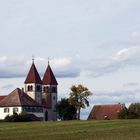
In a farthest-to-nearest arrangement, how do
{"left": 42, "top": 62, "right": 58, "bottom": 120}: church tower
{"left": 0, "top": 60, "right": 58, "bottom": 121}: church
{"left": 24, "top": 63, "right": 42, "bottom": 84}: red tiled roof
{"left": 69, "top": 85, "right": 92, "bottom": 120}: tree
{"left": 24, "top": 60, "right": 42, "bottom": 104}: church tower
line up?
{"left": 42, "top": 62, "right": 58, "bottom": 120}: church tower < {"left": 24, "top": 63, "right": 42, "bottom": 84}: red tiled roof < {"left": 24, "top": 60, "right": 42, "bottom": 104}: church tower < {"left": 0, "top": 60, "right": 58, "bottom": 121}: church < {"left": 69, "top": 85, "right": 92, "bottom": 120}: tree

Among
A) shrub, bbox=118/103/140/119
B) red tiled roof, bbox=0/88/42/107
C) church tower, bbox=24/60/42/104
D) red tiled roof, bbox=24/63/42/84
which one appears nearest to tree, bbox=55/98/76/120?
red tiled roof, bbox=0/88/42/107

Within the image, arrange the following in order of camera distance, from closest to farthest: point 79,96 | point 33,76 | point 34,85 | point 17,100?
point 79,96 < point 17,100 < point 34,85 < point 33,76

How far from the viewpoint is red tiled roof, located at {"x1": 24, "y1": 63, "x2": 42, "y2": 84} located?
16750 centimetres

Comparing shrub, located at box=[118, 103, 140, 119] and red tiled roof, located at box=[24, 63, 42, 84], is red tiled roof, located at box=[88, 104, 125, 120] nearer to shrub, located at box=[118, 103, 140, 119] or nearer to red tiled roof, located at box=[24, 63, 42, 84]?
red tiled roof, located at box=[24, 63, 42, 84]

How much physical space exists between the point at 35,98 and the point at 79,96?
28851mm

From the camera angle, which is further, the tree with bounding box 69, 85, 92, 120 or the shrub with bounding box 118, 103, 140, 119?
the tree with bounding box 69, 85, 92, 120

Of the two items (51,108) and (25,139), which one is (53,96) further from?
(25,139)

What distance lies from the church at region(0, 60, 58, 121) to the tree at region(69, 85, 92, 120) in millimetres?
16076

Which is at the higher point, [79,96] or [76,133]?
[79,96]

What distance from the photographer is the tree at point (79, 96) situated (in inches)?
5502

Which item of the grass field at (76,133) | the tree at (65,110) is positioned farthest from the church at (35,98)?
the grass field at (76,133)

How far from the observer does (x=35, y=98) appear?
16675cm

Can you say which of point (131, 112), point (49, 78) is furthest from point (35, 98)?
point (131, 112)

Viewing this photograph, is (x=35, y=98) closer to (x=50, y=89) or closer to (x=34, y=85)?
(x=34, y=85)
